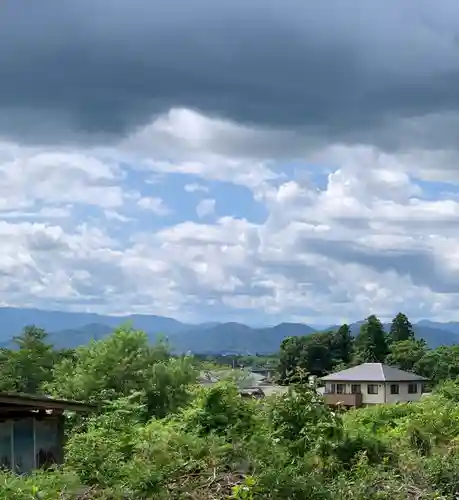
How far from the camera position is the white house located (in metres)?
63.2

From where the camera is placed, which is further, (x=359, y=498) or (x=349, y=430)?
(x=349, y=430)

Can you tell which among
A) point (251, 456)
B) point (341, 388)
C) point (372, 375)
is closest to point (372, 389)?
point (372, 375)

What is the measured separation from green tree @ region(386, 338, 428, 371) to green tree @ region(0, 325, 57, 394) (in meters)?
36.1

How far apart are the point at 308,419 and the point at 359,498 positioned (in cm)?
359

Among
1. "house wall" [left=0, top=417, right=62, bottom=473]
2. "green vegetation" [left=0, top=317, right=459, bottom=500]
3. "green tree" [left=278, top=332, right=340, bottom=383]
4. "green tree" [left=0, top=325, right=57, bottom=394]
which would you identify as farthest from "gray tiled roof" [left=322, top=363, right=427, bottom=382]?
"house wall" [left=0, top=417, right=62, bottom=473]

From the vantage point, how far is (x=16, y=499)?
1112cm

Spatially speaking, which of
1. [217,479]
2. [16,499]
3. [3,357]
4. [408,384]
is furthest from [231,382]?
[408,384]

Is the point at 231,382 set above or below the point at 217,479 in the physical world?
above

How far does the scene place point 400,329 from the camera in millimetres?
89750

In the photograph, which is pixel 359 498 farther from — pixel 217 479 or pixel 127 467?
pixel 127 467

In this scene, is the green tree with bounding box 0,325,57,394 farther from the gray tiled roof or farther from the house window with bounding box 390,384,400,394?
the house window with bounding box 390,384,400,394

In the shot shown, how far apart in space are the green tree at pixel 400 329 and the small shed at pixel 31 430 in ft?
237

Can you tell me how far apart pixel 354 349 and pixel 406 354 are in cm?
852

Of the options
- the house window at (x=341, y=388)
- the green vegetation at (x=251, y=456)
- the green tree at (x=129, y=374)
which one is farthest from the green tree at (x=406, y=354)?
the green vegetation at (x=251, y=456)
